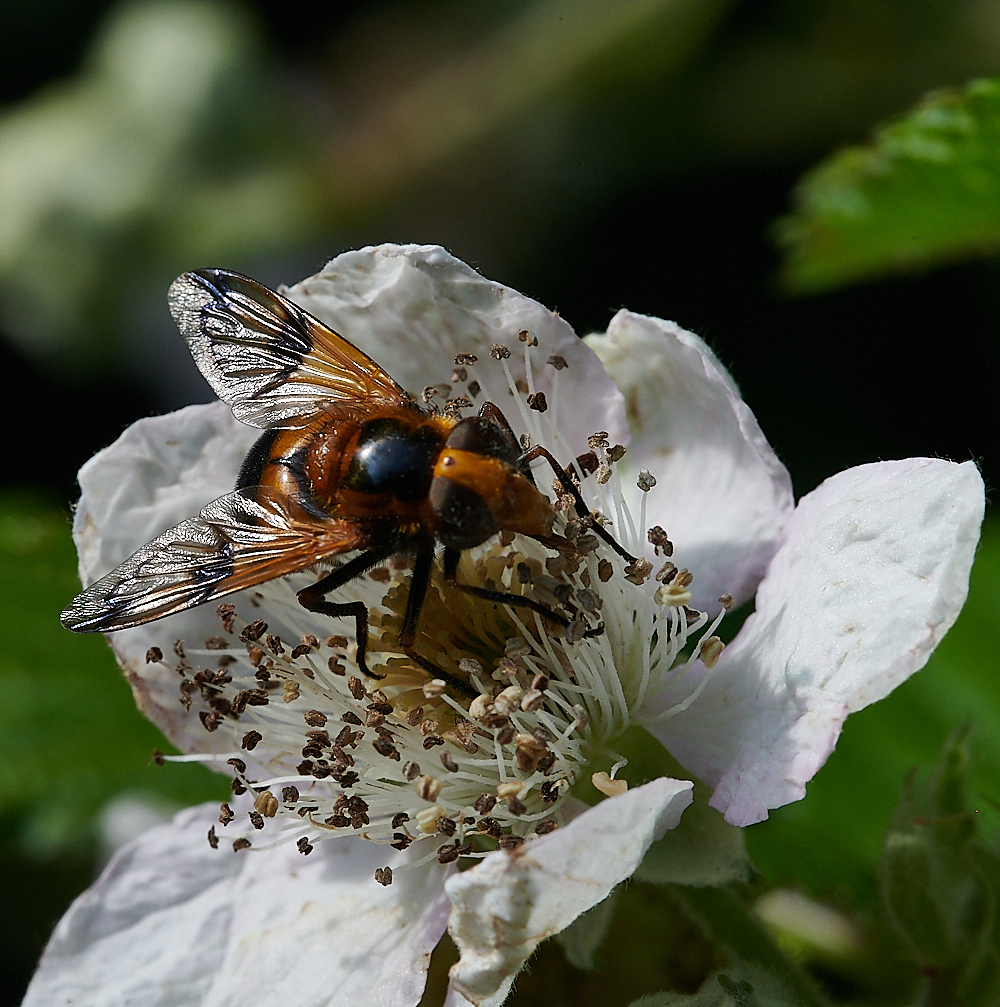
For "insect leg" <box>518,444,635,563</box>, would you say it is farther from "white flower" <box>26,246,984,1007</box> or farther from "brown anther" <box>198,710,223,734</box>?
"brown anther" <box>198,710,223,734</box>

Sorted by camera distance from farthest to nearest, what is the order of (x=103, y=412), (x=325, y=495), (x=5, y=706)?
(x=103, y=412), (x=5, y=706), (x=325, y=495)

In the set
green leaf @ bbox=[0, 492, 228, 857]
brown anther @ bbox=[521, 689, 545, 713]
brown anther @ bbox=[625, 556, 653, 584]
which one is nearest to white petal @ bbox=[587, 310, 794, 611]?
brown anther @ bbox=[625, 556, 653, 584]

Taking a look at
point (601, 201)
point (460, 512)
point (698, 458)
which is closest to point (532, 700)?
point (460, 512)

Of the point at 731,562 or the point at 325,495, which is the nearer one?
the point at 325,495

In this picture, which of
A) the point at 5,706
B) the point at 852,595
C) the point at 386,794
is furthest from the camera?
the point at 5,706

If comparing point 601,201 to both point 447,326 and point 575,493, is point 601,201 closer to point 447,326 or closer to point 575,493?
point 447,326

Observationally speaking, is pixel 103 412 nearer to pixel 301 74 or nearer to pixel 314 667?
pixel 301 74

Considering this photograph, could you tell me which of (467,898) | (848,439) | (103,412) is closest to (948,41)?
(848,439)
